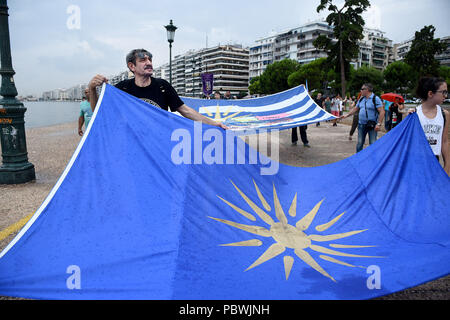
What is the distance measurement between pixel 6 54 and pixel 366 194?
22.8 ft

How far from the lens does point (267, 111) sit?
9.35 meters

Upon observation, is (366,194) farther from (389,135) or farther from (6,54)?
(6,54)

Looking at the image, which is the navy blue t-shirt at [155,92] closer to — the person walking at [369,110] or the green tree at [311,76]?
the person walking at [369,110]

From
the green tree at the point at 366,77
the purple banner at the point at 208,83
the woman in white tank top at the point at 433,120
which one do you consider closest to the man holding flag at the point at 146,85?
the woman in white tank top at the point at 433,120

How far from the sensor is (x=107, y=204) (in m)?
2.41

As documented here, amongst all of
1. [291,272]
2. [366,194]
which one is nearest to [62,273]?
[291,272]

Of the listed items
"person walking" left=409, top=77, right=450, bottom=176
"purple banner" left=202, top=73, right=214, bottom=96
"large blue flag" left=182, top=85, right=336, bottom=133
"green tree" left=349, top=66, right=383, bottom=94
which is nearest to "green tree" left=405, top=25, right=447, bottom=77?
"green tree" left=349, top=66, right=383, bottom=94

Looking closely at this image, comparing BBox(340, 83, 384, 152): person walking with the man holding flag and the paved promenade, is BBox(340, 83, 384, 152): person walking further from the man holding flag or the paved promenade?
the man holding flag

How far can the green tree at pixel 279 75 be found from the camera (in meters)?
80.2

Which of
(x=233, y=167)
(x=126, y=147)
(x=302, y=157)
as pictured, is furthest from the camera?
(x=302, y=157)

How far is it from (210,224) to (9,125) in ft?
18.4

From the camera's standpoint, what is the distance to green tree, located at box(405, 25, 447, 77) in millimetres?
53281

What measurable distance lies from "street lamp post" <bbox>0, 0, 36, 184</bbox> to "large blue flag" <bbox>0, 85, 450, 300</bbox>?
4205 millimetres
